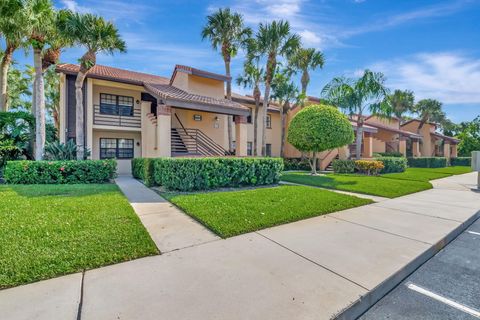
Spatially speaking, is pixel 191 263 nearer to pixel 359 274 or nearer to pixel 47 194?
pixel 359 274

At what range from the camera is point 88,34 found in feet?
39.8

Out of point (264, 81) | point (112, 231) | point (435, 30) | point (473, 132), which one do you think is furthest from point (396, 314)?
point (473, 132)

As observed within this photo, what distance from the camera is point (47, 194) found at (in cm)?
766

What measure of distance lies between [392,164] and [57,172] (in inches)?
913

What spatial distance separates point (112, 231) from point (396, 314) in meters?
4.59

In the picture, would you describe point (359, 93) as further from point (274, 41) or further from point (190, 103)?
point (190, 103)

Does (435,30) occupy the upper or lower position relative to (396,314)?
upper

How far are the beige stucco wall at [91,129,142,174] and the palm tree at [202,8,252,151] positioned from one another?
715cm

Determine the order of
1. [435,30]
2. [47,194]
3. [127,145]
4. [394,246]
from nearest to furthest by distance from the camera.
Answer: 1. [394,246]
2. [47,194]
3. [435,30]
4. [127,145]

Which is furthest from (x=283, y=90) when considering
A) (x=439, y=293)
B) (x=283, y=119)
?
(x=439, y=293)

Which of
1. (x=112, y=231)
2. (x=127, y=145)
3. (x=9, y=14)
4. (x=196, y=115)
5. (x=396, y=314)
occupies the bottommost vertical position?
(x=396, y=314)

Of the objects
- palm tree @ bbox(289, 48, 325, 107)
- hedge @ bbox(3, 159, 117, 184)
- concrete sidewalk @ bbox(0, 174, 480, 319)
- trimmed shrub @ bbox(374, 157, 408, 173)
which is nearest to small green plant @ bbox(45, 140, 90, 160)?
hedge @ bbox(3, 159, 117, 184)

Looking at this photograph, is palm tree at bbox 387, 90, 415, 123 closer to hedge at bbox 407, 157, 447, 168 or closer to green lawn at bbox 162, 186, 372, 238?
hedge at bbox 407, 157, 447, 168

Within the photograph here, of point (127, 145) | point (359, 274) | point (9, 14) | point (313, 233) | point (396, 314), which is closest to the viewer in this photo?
point (396, 314)
